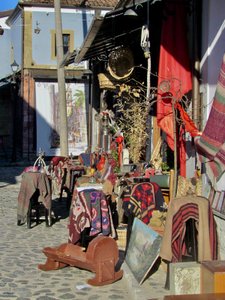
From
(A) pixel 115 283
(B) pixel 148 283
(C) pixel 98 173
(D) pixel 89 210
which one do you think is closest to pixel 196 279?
(B) pixel 148 283

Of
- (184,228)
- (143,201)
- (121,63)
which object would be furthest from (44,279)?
(121,63)

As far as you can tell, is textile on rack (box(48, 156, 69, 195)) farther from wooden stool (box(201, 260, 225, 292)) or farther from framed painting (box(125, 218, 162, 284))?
wooden stool (box(201, 260, 225, 292))

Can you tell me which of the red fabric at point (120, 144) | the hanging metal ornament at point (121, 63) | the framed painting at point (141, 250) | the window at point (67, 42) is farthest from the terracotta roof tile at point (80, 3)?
the framed painting at point (141, 250)

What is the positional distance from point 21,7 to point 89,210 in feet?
65.1

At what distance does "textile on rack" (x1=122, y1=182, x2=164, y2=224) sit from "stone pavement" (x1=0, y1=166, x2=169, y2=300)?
0.76m

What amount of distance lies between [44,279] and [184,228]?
193 centimetres

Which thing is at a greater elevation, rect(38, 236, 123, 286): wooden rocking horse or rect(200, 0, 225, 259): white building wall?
rect(200, 0, 225, 259): white building wall

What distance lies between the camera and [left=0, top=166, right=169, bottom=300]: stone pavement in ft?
17.9

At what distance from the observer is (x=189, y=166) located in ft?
25.2

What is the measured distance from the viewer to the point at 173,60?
736 centimetres

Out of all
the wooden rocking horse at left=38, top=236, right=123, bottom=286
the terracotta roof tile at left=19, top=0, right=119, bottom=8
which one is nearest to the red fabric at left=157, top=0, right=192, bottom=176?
the wooden rocking horse at left=38, top=236, right=123, bottom=286

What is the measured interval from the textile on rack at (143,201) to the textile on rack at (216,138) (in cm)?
228

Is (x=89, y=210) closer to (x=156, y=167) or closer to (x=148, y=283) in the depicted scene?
(x=148, y=283)

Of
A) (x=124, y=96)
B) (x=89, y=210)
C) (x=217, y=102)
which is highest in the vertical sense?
(x=124, y=96)
